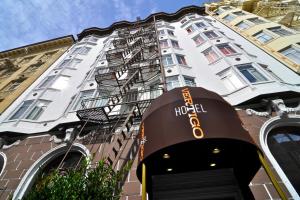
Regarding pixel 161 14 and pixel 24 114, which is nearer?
pixel 24 114

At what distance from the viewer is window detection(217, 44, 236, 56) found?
16914 mm

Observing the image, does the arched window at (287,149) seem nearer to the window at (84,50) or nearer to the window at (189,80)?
the window at (189,80)

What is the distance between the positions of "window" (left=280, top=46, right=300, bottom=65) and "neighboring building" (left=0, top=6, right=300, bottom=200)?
1070 mm

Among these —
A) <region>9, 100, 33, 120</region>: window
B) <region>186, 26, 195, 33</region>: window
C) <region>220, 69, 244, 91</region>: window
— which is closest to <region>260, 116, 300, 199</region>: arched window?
<region>220, 69, 244, 91</region>: window

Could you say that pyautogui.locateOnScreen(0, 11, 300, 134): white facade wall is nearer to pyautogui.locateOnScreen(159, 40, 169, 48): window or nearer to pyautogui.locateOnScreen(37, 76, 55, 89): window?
pyautogui.locateOnScreen(37, 76, 55, 89): window

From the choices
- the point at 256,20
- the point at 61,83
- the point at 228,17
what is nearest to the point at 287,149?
the point at 61,83

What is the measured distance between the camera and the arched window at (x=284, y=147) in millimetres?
8219

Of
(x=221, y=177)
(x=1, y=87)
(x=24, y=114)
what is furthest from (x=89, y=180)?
(x=1, y=87)

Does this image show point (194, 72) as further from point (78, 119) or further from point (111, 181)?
point (111, 181)

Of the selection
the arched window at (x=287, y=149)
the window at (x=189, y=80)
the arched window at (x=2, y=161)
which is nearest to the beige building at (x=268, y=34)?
the arched window at (x=287, y=149)

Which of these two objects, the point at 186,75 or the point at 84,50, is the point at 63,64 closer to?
the point at 84,50

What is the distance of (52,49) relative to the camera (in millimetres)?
30391

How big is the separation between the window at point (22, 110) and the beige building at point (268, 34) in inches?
653

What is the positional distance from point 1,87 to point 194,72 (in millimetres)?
17280
